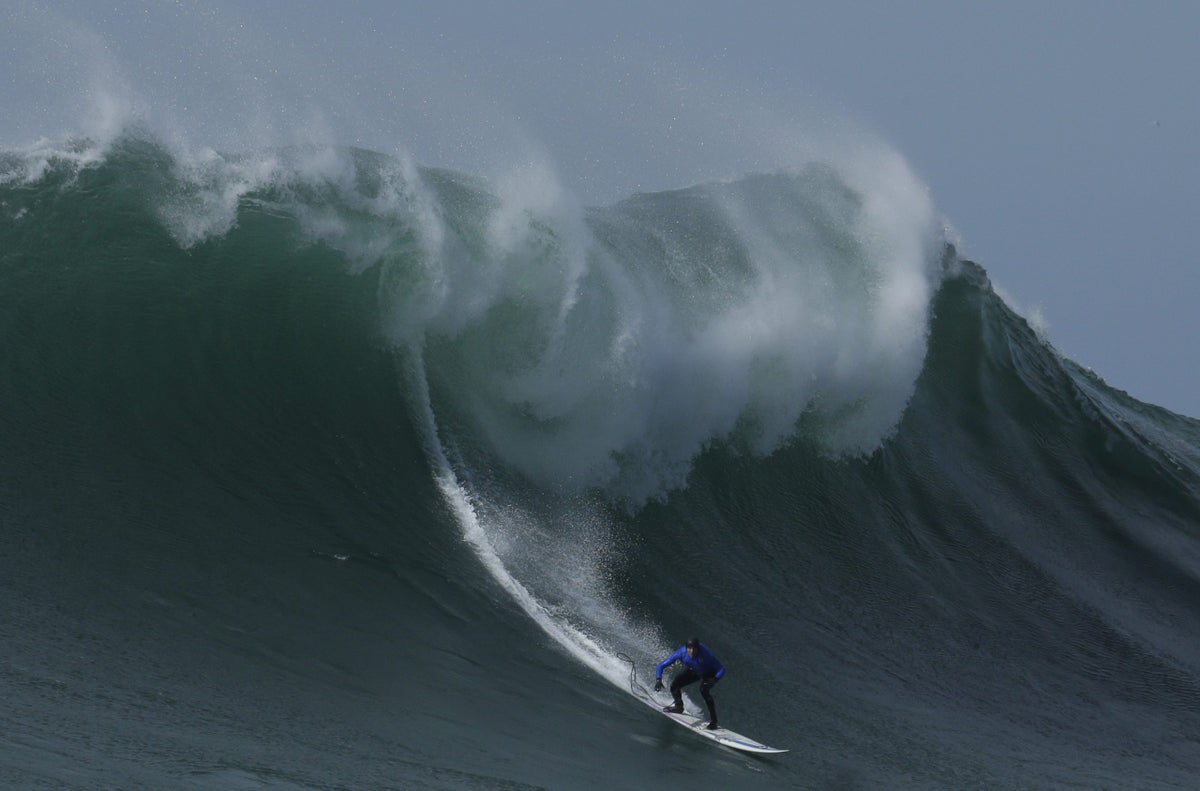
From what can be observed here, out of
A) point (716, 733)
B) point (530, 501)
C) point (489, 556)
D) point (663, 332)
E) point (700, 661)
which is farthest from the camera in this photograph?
point (663, 332)

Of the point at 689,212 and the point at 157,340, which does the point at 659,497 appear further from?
the point at 689,212

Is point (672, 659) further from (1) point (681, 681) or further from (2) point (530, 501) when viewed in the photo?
(2) point (530, 501)

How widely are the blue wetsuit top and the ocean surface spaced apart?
409 mm

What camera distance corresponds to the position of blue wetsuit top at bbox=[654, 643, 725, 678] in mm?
9344

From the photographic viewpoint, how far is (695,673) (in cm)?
939

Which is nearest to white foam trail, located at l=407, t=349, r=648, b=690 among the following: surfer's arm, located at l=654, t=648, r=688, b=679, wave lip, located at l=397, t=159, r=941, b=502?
wave lip, located at l=397, t=159, r=941, b=502

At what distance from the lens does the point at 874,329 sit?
1619 centimetres

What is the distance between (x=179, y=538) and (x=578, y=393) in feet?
14.4

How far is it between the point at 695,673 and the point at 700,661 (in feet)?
0.34

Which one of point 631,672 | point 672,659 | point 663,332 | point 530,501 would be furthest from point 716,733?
point 663,332

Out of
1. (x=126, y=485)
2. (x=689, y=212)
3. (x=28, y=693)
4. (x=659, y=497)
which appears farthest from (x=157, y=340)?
(x=689, y=212)

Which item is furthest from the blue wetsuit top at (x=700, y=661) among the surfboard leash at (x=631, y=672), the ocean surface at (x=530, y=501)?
the ocean surface at (x=530, y=501)

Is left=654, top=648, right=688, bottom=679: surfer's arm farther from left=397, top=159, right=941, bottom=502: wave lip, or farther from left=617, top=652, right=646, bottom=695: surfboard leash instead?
left=397, top=159, right=941, bottom=502: wave lip

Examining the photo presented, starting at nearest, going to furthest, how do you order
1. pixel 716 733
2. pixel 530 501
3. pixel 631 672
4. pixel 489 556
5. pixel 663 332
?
pixel 716 733 → pixel 631 672 → pixel 489 556 → pixel 530 501 → pixel 663 332
